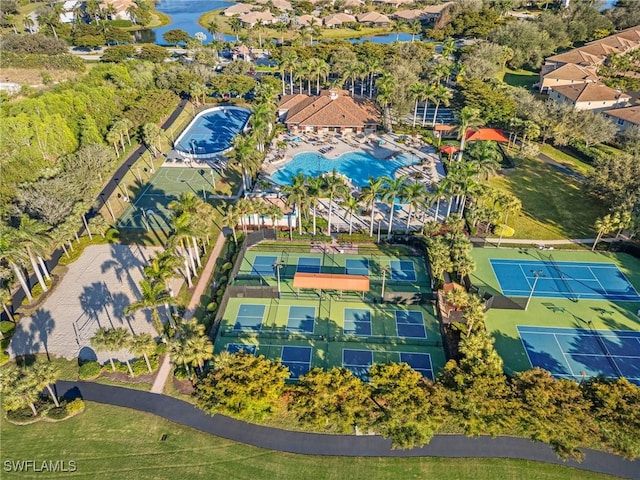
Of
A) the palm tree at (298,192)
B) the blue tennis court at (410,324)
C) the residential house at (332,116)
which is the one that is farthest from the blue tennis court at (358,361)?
the residential house at (332,116)

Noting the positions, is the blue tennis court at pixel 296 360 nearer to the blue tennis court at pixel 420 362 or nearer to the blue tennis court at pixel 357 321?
the blue tennis court at pixel 357 321

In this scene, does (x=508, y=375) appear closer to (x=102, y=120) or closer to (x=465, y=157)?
(x=465, y=157)

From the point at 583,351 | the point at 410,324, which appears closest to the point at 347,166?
the point at 410,324

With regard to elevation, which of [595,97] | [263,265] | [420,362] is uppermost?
[595,97]

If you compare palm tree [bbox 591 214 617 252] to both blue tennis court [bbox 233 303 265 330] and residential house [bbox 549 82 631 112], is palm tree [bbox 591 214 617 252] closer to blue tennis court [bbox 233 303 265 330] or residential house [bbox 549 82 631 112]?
blue tennis court [bbox 233 303 265 330]

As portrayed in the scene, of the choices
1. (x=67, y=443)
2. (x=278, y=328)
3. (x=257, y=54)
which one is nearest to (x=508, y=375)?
(x=278, y=328)

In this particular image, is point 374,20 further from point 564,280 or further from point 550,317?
point 550,317
